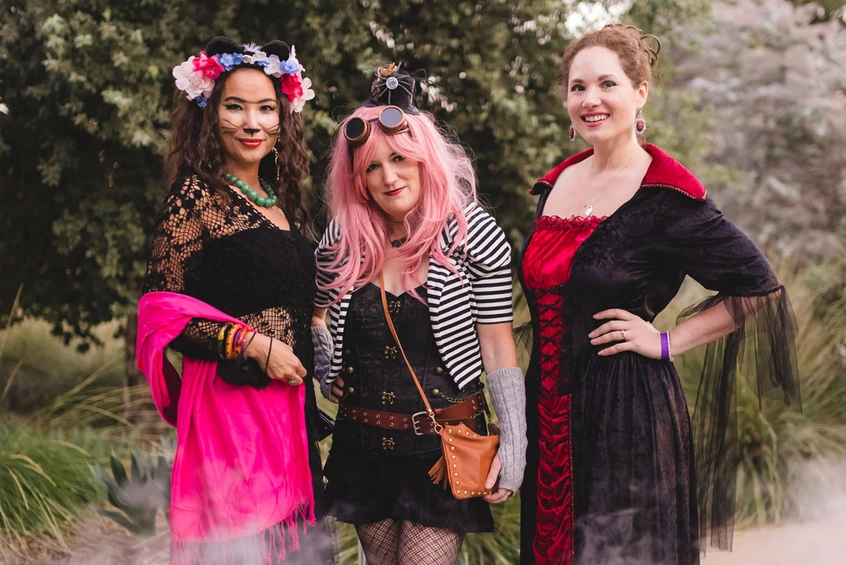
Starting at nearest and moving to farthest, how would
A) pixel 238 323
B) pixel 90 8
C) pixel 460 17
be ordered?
pixel 238 323 < pixel 90 8 < pixel 460 17

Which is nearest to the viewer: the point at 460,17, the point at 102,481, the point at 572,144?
the point at 102,481

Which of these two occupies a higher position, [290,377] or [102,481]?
[290,377]

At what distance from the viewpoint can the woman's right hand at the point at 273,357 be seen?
229cm

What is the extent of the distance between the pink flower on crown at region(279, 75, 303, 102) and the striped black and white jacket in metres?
0.66

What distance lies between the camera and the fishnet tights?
Result: 2395 mm

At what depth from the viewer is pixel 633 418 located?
8.03 feet

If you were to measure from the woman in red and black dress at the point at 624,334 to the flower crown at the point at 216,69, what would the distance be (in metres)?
0.92

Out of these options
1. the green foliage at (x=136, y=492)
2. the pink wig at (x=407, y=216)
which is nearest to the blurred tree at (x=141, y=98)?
the green foliage at (x=136, y=492)

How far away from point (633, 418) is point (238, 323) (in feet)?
3.99

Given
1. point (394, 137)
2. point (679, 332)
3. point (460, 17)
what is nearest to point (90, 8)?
point (460, 17)

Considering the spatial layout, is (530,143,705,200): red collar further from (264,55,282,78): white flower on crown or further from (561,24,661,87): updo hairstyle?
(264,55,282,78): white flower on crown

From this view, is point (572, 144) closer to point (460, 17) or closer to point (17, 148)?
point (460, 17)

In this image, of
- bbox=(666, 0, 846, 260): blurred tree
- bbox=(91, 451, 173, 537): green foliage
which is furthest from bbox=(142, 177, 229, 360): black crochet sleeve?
bbox=(666, 0, 846, 260): blurred tree

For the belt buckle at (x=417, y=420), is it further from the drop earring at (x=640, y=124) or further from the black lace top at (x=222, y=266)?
the drop earring at (x=640, y=124)
